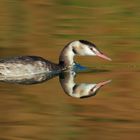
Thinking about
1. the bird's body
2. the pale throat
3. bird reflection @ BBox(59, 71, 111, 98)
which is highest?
the pale throat

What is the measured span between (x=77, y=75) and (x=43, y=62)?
0.81 m

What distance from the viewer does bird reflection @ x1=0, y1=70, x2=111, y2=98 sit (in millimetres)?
19453

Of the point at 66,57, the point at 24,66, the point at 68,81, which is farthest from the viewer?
the point at 66,57

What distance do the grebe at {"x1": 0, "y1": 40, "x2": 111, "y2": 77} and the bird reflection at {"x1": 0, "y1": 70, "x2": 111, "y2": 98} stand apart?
123 millimetres

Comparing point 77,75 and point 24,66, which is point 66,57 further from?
point 24,66

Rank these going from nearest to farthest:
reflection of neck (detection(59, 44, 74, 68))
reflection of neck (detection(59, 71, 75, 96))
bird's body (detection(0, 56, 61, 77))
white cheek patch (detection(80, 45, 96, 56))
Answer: reflection of neck (detection(59, 71, 75, 96))
bird's body (detection(0, 56, 61, 77))
white cheek patch (detection(80, 45, 96, 56))
reflection of neck (detection(59, 44, 74, 68))

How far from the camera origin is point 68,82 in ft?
67.4

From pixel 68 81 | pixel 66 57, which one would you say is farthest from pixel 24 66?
pixel 66 57

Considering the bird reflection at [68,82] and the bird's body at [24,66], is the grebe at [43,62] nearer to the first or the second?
the bird's body at [24,66]

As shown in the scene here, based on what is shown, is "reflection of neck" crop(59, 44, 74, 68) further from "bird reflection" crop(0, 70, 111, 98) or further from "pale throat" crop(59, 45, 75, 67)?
"bird reflection" crop(0, 70, 111, 98)

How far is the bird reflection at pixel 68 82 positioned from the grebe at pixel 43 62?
12cm

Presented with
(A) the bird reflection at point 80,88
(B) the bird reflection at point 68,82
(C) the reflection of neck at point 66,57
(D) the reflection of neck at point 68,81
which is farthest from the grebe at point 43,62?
(A) the bird reflection at point 80,88

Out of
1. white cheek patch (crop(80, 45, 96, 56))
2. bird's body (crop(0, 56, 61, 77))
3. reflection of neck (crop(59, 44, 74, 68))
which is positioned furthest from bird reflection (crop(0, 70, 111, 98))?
white cheek patch (crop(80, 45, 96, 56))
